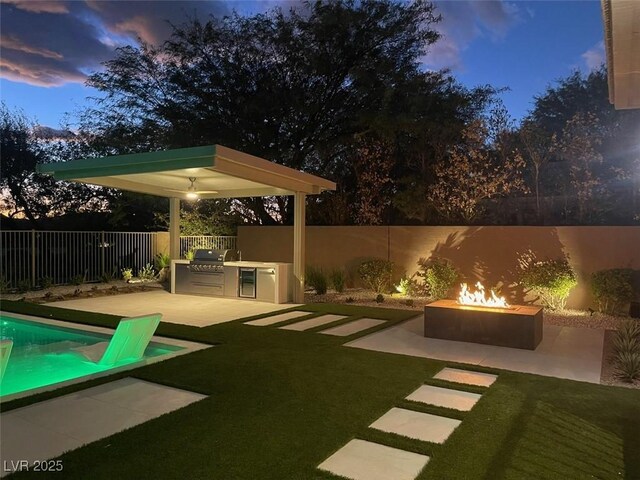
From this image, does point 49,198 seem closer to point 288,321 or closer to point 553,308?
point 288,321

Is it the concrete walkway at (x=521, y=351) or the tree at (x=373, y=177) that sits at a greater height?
the tree at (x=373, y=177)

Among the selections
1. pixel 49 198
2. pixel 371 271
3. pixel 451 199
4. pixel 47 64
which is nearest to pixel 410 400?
pixel 371 271

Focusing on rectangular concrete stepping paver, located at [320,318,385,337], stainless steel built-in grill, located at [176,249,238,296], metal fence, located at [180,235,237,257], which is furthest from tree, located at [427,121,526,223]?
metal fence, located at [180,235,237,257]

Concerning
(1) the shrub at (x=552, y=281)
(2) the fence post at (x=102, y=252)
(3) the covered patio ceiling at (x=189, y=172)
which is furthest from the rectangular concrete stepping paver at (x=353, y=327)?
(2) the fence post at (x=102, y=252)

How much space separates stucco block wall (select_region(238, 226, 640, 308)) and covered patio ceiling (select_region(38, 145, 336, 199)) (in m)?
2.74

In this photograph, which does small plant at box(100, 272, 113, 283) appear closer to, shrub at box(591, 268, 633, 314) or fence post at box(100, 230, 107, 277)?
fence post at box(100, 230, 107, 277)

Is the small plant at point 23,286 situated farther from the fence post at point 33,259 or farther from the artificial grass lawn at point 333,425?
the artificial grass lawn at point 333,425

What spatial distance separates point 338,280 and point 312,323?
4.47m

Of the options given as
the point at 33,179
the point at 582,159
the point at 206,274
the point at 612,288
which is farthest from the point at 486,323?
the point at 33,179

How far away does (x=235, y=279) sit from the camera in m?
11.5

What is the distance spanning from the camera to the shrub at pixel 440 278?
1120cm

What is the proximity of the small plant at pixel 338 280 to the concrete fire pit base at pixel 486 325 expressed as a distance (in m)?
5.42

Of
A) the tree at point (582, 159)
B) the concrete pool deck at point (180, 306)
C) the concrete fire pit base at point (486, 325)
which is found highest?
the tree at point (582, 159)

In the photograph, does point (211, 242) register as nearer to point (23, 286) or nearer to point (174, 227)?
point (174, 227)
